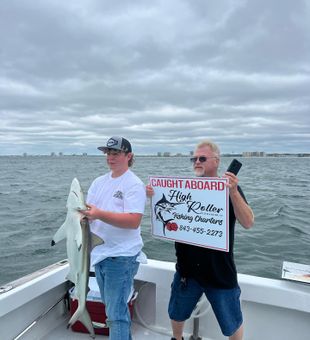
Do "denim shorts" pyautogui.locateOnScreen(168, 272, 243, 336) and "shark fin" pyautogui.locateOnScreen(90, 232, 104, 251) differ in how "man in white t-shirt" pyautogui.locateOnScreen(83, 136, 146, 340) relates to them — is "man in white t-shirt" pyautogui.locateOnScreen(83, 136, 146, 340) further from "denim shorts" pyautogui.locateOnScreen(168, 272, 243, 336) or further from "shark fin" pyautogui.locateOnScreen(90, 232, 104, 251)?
"denim shorts" pyautogui.locateOnScreen(168, 272, 243, 336)

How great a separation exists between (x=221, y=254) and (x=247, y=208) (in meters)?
0.48

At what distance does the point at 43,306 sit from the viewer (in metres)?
3.81

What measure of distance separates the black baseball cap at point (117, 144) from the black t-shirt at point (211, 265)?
3.46ft

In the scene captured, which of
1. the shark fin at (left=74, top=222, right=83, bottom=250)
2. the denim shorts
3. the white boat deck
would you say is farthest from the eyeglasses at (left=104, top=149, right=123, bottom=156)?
the white boat deck

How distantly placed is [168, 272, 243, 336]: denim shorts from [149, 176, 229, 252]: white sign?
37 cm

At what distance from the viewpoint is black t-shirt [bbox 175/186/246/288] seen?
287cm

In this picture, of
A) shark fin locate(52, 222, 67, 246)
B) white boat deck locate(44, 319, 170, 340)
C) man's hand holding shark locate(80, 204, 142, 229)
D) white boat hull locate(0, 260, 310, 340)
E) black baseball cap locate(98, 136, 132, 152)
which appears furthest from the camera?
white boat deck locate(44, 319, 170, 340)

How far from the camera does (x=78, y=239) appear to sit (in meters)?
2.75

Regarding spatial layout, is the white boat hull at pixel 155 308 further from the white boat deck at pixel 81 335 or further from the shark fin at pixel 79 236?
the shark fin at pixel 79 236

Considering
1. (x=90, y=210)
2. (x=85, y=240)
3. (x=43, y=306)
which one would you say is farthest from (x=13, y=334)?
(x=90, y=210)

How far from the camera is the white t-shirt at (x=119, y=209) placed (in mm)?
2855

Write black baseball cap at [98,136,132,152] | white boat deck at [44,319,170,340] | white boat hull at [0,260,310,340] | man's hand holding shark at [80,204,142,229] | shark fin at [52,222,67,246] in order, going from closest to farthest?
man's hand holding shark at [80,204,142,229] < shark fin at [52,222,67,246] < black baseball cap at [98,136,132,152] < white boat hull at [0,260,310,340] < white boat deck at [44,319,170,340]

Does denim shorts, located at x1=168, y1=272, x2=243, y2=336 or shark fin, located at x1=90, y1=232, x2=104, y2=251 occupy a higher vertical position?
shark fin, located at x1=90, y1=232, x2=104, y2=251

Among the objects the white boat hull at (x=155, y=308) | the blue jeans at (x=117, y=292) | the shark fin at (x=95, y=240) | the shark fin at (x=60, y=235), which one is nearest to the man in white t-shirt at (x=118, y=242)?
the blue jeans at (x=117, y=292)
